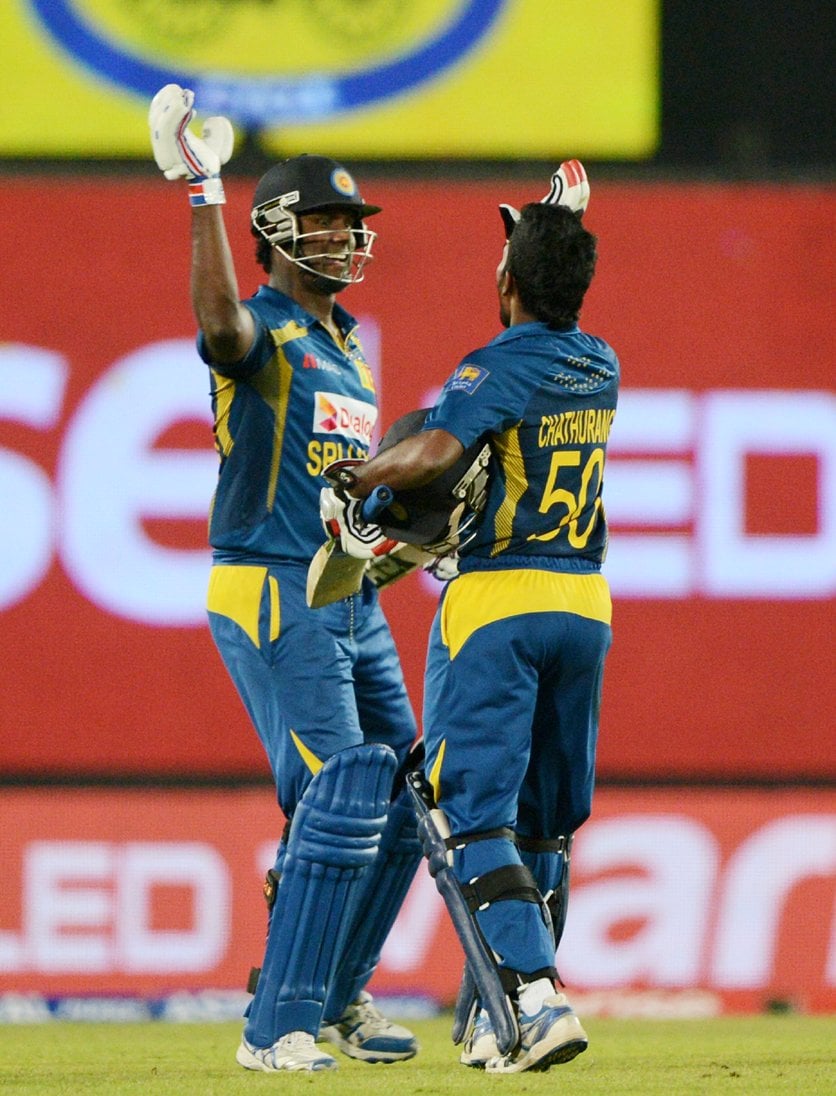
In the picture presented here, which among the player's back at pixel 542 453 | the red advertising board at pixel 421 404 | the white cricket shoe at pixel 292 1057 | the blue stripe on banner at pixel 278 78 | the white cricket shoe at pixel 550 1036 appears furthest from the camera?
the blue stripe on banner at pixel 278 78

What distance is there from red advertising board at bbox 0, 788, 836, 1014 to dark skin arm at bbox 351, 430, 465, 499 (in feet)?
9.69

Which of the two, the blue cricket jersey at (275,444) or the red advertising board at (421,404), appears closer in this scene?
the blue cricket jersey at (275,444)

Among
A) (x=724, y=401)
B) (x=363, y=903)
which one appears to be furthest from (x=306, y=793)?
(x=724, y=401)

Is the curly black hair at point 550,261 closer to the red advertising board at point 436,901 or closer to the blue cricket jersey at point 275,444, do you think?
the blue cricket jersey at point 275,444

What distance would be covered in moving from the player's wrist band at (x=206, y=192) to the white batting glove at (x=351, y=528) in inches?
25.3

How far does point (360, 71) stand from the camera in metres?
7.09

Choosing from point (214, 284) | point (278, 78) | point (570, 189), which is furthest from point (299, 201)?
point (278, 78)

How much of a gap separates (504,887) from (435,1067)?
677 millimetres

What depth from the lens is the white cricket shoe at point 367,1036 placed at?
15.1 feet

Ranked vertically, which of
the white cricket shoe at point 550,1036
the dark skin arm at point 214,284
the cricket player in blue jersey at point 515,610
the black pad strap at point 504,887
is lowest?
the white cricket shoe at point 550,1036

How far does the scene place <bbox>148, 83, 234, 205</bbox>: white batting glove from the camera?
13.8 feet

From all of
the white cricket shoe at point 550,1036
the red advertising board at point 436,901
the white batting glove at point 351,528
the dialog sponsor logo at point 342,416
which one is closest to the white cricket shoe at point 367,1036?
the white cricket shoe at point 550,1036

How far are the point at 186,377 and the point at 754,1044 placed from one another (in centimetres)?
296

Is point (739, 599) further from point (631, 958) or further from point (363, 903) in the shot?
point (363, 903)
